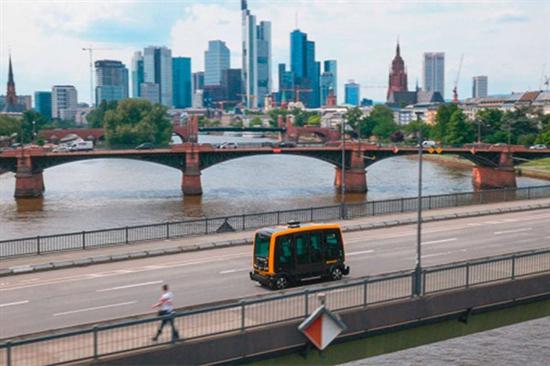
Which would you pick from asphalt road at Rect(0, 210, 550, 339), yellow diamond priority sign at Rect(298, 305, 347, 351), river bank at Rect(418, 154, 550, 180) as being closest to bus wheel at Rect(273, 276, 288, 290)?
asphalt road at Rect(0, 210, 550, 339)

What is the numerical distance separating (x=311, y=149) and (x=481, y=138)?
2657 inches

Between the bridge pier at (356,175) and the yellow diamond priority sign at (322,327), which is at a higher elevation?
the yellow diamond priority sign at (322,327)

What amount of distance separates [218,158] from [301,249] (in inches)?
2645

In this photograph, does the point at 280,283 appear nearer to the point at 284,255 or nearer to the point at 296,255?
the point at 284,255

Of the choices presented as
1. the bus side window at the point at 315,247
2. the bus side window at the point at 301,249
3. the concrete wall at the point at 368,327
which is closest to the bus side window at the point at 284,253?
the bus side window at the point at 301,249

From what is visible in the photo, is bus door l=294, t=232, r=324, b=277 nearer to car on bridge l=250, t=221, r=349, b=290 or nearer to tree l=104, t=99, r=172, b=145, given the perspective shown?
car on bridge l=250, t=221, r=349, b=290

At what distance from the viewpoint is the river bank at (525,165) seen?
11621 cm

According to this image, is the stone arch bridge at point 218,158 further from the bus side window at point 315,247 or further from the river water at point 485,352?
the bus side window at point 315,247

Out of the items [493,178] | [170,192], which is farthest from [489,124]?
[170,192]

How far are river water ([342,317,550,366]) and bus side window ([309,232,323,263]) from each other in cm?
360

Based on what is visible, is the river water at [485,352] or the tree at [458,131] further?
the tree at [458,131]

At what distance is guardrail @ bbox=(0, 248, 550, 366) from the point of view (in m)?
17.7

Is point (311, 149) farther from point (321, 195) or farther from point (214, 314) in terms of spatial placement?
point (214, 314)

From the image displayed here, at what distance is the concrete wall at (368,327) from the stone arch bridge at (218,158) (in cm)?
6422
